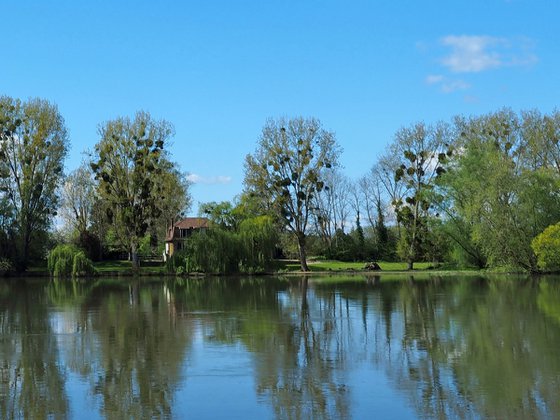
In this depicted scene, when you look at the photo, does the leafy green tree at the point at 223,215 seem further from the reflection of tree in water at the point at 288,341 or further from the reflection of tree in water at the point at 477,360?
the reflection of tree in water at the point at 477,360

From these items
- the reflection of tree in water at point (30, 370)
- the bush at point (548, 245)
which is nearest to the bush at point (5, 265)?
the reflection of tree in water at point (30, 370)

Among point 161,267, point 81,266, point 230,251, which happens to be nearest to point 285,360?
point 230,251

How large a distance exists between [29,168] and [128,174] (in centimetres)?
817

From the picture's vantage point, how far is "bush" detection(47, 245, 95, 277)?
180 ft

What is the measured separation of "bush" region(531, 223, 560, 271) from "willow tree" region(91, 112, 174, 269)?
30333 millimetres

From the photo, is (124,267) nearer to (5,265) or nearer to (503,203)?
(5,265)

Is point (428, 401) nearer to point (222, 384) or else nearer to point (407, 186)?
point (222, 384)

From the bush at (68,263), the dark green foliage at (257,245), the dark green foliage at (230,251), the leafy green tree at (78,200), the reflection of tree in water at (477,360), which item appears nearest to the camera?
the reflection of tree in water at (477,360)

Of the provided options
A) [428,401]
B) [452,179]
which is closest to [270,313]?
[428,401]

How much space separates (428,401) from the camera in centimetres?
1055

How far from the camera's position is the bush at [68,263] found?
5497cm

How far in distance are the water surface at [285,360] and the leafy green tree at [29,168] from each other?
108 ft

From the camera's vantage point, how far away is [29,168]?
5916 cm

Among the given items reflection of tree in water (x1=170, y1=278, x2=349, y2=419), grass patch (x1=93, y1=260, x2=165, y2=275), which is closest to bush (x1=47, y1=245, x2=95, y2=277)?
grass patch (x1=93, y1=260, x2=165, y2=275)
